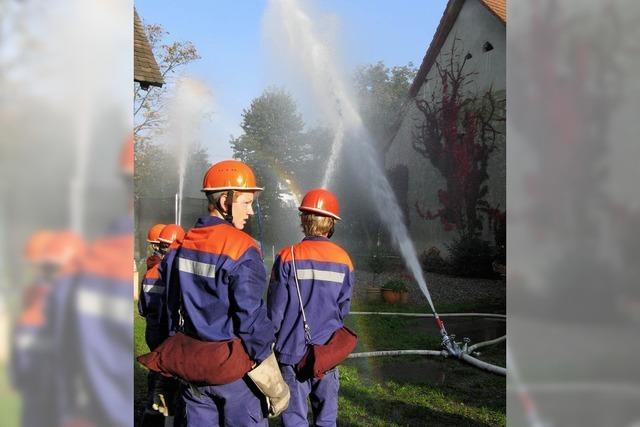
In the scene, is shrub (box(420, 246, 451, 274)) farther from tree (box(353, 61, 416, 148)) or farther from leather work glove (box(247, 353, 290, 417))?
leather work glove (box(247, 353, 290, 417))

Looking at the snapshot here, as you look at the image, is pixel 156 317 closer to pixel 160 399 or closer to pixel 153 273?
pixel 153 273

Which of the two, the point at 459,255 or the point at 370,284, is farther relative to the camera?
the point at 370,284

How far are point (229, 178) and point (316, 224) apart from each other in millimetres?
1040

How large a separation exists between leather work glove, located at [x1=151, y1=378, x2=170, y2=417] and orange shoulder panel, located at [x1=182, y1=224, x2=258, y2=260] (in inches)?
53.0

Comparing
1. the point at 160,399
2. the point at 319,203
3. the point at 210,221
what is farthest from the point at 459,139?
the point at 210,221

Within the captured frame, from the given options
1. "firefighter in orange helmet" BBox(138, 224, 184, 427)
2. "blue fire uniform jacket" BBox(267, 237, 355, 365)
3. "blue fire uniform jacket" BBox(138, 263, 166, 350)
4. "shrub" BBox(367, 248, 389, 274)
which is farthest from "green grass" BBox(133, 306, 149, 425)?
"shrub" BBox(367, 248, 389, 274)

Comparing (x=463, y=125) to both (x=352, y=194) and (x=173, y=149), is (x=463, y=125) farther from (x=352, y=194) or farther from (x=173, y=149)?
(x=173, y=149)

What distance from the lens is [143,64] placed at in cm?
892

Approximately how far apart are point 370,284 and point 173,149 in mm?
7037

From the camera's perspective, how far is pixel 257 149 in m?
18.6

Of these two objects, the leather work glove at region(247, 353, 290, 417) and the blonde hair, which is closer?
the leather work glove at region(247, 353, 290, 417)

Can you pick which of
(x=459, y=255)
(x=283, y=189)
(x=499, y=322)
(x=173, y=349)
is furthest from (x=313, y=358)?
(x=283, y=189)

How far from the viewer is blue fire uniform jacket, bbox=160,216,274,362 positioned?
2.94 metres

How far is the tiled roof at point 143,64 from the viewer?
8648 millimetres
